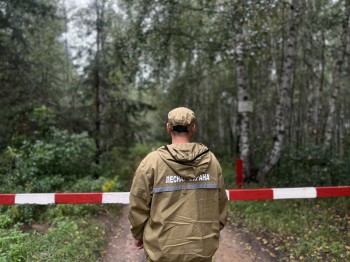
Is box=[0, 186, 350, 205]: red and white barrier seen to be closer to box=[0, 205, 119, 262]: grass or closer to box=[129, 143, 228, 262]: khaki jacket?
box=[0, 205, 119, 262]: grass

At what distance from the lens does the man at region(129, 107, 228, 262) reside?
282 centimetres

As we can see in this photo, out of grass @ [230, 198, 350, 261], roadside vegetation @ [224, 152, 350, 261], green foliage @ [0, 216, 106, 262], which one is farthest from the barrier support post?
green foliage @ [0, 216, 106, 262]

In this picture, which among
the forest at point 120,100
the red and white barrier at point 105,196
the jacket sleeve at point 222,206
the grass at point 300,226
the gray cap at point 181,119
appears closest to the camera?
the gray cap at point 181,119

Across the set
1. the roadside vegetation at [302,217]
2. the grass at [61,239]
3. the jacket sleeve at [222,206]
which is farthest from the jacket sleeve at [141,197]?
the roadside vegetation at [302,217]

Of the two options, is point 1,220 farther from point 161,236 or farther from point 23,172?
point 161,236

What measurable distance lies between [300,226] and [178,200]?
5429mm

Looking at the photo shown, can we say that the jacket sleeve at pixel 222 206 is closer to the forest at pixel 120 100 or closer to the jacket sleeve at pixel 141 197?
the jacket sleeve at pixel 141 197

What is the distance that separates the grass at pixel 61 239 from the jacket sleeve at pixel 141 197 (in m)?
2.66

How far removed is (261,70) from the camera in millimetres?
24641

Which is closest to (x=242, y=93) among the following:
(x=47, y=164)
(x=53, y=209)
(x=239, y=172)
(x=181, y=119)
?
(x=239, y=172)

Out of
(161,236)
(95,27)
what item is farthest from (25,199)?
(95,27)

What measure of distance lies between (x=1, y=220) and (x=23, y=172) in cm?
345

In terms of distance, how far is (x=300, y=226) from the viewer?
24.7 ft

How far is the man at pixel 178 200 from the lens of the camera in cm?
282
